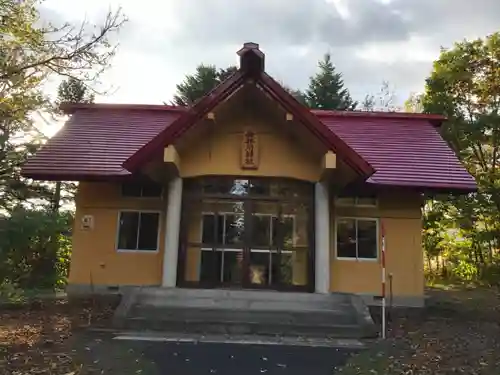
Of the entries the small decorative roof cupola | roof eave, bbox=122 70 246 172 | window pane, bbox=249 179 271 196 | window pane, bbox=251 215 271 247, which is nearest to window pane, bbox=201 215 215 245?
window pane, bbox=251 215 271 247

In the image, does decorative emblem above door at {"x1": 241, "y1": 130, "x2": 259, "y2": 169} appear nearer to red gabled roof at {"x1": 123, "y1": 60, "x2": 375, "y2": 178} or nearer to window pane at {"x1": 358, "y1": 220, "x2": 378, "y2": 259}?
red gabled roof at {"x1": 123, "y1": 60, "x2": 375, "y2": 178}

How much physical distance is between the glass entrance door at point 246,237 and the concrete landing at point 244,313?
34.8 inches

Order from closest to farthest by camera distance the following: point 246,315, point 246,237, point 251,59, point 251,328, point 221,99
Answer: point 251,328, point 246,315, point 251,59, point 221,99, point 246,237

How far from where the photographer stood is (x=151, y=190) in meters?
11.7

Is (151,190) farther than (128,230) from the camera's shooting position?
Yes

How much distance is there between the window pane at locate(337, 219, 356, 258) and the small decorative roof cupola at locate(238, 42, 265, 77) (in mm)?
4217

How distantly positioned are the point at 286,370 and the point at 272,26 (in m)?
7.50

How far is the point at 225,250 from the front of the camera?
10.5 m

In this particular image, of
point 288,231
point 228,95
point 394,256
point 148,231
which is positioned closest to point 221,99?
point 228,95

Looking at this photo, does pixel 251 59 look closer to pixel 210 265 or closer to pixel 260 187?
pixel 260 187

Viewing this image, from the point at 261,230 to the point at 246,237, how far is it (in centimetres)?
37

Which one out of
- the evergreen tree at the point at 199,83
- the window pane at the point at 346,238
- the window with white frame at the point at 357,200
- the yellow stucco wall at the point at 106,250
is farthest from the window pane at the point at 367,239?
the evergreen tree at the point at 199,83

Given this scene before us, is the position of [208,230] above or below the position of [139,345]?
above

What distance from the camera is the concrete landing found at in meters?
8.20
